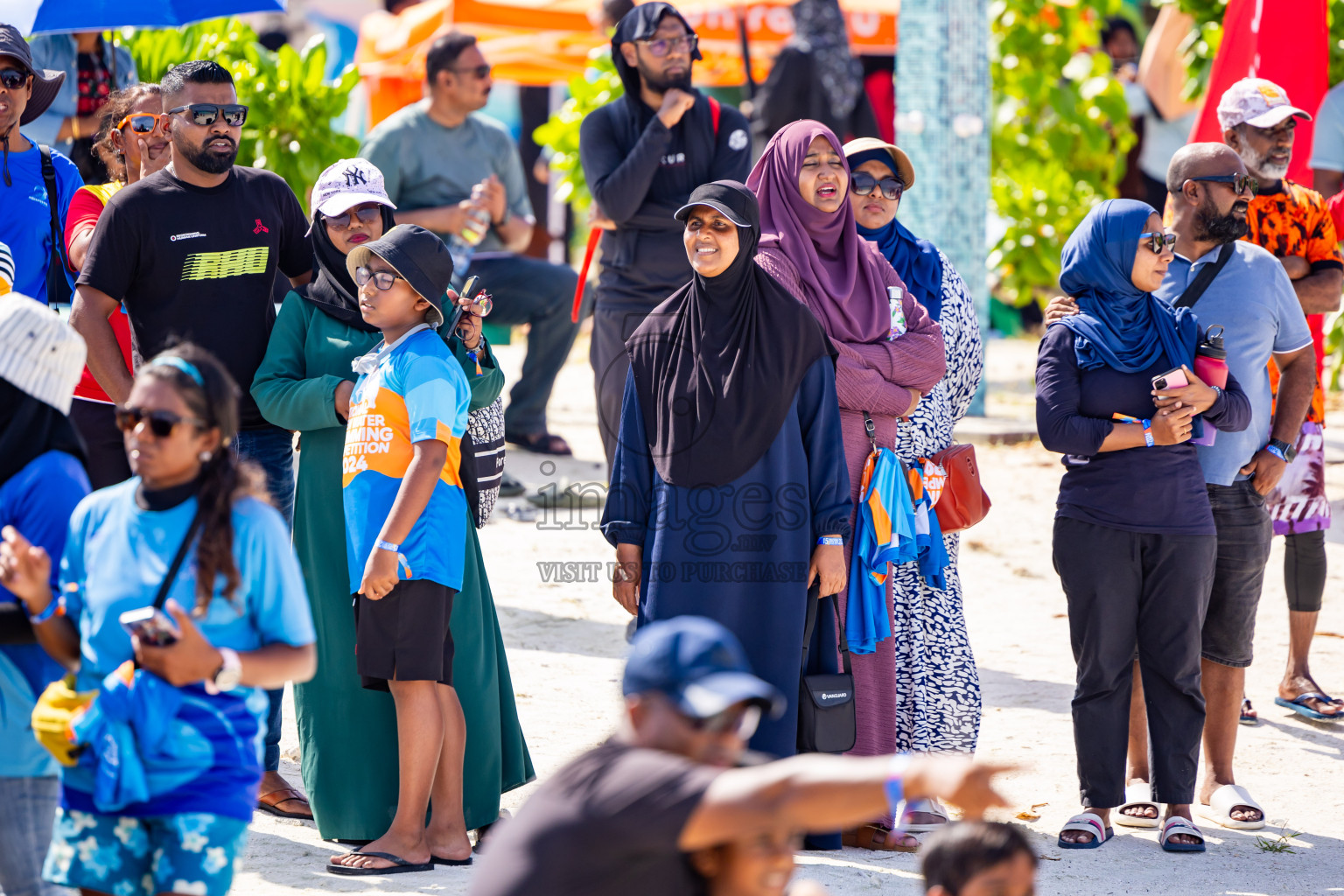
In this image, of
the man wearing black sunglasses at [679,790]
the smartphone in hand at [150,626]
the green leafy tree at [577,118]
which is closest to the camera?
the man wearing black sunglasses at [679,790]

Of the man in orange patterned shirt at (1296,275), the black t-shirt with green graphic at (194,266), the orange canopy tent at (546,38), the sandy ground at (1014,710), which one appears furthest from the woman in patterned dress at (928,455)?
the orange canopy tent at (546,38)

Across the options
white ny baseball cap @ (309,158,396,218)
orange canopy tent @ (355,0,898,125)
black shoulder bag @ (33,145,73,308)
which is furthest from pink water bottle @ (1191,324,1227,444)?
orange canopy tent @ (355,0,898,125)

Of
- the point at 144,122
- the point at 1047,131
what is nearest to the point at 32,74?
the point at 144,122

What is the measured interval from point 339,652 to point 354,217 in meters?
1.32

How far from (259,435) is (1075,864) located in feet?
9.20

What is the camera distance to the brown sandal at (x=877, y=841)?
4.71m

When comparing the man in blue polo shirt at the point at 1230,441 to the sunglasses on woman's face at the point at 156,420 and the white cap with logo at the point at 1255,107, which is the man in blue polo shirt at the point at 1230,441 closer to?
the white cap with logo at the point at 1255,107

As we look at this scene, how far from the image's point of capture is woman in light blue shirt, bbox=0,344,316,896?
288 cm

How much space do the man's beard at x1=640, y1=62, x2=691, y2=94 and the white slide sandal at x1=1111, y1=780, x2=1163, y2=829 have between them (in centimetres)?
352

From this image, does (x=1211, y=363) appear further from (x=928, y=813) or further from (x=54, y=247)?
(x=54, y=247)

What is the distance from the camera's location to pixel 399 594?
13.9ft

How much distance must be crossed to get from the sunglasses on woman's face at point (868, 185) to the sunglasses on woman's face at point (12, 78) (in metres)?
2.77

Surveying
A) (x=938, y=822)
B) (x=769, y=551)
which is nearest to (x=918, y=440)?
(x=769, y=551)

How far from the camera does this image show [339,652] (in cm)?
457
